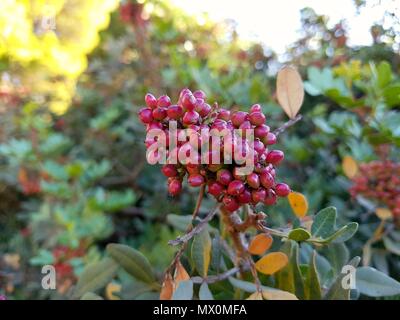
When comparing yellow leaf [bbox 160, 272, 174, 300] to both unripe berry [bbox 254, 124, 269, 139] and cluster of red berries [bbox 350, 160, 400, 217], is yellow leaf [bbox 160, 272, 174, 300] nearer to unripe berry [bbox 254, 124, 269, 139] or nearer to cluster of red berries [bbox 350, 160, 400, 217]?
unripe berry [bbox 254, 124, 269, 139]

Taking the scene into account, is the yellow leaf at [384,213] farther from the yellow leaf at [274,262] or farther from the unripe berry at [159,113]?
the unripe berry at [159,113]

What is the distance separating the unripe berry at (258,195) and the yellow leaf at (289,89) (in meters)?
0.18

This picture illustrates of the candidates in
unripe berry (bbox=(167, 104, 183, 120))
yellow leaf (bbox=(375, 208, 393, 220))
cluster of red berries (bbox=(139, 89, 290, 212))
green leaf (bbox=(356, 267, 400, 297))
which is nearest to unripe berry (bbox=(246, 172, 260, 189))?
cluster of red berries (bbox=(139, 89, 290, 212))

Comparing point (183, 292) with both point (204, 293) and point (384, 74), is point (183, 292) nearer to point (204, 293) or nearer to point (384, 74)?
point (204, 293)

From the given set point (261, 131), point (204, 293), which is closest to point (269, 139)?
point (261, 131)

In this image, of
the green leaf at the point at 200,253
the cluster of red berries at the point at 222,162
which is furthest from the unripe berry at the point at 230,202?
the green leaf at the point at 200,253

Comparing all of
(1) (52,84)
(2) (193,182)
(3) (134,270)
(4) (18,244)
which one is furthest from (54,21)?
(2) (193,182)

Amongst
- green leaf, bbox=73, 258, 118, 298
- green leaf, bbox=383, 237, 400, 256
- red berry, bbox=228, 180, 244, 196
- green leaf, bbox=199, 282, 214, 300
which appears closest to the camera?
red berry, bbox=228, 180, 244, 196

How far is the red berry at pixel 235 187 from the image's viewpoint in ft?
1.82

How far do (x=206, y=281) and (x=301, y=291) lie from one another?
0.44 ft

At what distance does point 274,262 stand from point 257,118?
207mm

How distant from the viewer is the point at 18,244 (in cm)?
144

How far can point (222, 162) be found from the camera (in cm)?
57

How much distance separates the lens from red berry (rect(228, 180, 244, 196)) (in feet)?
1.82
